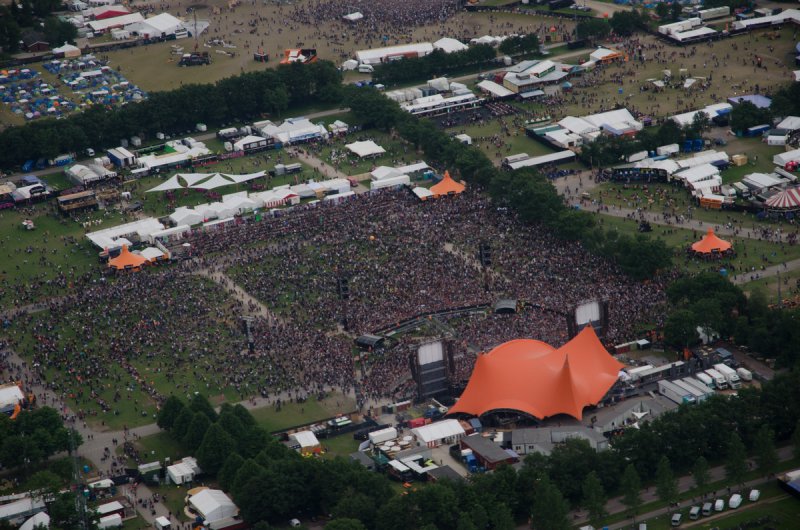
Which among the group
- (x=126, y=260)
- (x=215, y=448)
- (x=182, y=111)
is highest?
(x=215, y=448)

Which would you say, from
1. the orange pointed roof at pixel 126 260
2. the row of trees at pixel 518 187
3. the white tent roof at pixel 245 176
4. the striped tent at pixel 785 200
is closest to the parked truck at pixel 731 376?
the row of trees at pixel 518 187

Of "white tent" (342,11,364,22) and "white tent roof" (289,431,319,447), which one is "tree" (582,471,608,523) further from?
"white tent" (342,11,364,22)

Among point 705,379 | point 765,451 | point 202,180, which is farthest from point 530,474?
point 202,180

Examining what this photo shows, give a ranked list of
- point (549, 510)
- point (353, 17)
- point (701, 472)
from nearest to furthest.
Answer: point (549, 510)
point (701, 472)
point (353, 17)

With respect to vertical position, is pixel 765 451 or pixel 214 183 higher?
pixel 765 451

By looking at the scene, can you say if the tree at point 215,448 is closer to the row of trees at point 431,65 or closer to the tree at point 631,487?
the tree at point 631,487

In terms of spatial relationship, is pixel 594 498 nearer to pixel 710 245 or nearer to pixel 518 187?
pixel 710 245

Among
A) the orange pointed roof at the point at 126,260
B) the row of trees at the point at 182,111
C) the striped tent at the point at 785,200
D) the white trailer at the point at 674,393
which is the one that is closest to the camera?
the white trailer at the point at 674,393

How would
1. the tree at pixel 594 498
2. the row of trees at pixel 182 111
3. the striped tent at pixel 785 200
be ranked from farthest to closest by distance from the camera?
the row of trees at pixel 182 111 < the striped tent at pixel 785 200 < the tree at pixel 594 498
